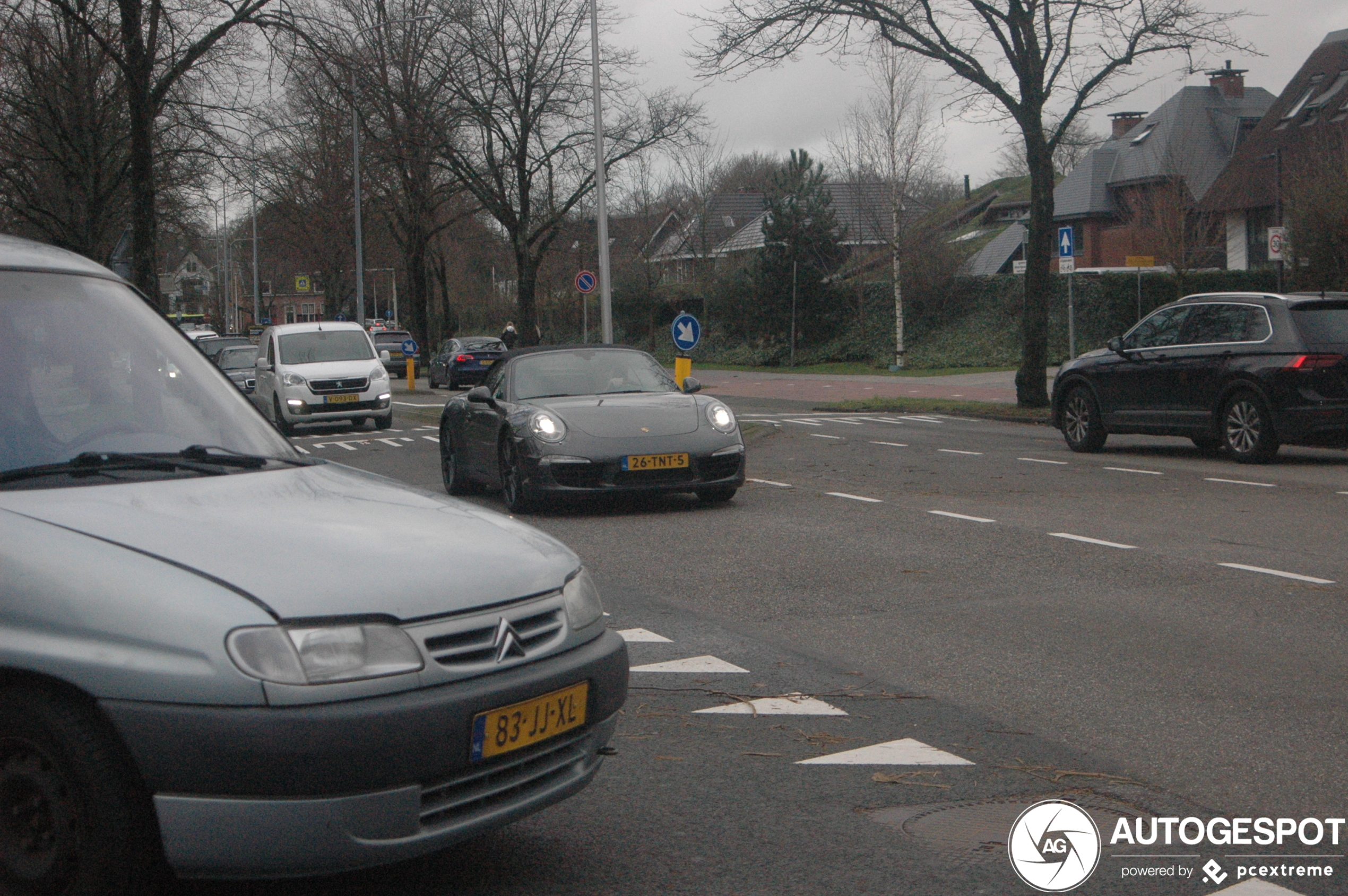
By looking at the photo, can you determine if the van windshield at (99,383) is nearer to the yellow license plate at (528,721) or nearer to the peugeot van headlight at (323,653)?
the peugeot van headlight at (323,653)

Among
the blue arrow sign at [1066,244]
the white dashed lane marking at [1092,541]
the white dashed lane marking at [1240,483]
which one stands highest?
the blue arrow sign at [1066,244]

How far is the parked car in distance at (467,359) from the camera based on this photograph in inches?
1483

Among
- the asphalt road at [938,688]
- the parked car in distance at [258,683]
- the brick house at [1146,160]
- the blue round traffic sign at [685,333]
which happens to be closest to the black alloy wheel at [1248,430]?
the asphalt road at [938,688]

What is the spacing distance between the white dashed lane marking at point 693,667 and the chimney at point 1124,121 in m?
67.7

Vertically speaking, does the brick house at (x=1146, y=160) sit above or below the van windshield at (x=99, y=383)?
above

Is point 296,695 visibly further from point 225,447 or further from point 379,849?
point 225,447

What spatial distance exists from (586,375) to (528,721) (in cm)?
873

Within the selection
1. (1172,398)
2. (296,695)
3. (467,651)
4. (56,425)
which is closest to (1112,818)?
(467,651)

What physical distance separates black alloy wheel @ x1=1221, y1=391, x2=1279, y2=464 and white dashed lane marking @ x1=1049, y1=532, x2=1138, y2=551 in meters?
5.72

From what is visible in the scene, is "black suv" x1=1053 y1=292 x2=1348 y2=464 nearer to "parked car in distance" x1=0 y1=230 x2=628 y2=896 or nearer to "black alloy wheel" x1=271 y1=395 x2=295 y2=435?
"parked car in distance" x1=0 y1=230 x2=628 y2=896

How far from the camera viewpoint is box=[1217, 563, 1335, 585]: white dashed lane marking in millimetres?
7594

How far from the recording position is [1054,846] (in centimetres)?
371

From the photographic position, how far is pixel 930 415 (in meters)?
23.3
